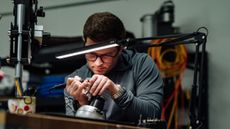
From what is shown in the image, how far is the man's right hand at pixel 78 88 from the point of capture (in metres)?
1.48

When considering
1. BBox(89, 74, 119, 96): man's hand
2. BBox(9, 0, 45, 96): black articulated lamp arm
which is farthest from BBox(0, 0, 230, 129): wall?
BBox(89, 74, 119, 96): man's hand

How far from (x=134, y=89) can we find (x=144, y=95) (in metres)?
0.09

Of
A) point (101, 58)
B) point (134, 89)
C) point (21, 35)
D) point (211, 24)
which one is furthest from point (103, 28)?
point (211, 24)

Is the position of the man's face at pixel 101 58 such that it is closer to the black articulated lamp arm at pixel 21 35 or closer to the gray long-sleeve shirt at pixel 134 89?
the gray long-sleeve shirt at pixel 134 89

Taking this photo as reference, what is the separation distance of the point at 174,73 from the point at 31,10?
5.97 ft

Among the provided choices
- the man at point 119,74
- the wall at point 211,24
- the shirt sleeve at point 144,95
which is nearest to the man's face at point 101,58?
the man at point 119,74

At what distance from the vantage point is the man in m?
1.59

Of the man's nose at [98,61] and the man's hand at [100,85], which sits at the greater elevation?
the man's nose at [98,61]

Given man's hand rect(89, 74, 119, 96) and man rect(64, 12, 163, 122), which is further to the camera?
man rect(64, 12, 163, 122)

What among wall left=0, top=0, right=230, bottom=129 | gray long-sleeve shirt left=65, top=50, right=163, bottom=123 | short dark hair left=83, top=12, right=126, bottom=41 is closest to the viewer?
gray long-sleeve shirt left=65, top=50, right=163, bottom=123

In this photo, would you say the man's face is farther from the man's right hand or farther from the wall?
the wall

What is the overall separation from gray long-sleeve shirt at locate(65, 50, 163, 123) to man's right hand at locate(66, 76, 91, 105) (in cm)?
7

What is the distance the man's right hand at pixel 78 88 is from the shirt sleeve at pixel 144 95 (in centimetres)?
12

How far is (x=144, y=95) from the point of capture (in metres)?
1.69
